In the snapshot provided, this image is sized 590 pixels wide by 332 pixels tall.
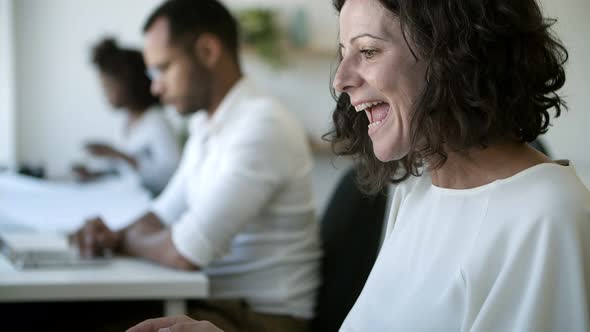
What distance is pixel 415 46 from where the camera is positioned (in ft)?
2.97

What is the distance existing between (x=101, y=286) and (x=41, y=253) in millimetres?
308

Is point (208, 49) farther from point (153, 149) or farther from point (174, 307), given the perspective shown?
point (153, 149)

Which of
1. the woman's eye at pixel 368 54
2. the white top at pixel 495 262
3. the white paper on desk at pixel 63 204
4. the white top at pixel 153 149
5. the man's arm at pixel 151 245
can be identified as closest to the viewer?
the white top at pixel 495 262

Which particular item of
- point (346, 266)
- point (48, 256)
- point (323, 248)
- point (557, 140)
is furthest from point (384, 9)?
point (48, 256)

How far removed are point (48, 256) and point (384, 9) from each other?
110 cm

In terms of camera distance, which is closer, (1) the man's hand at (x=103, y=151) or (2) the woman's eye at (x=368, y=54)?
→ (2) the woman's eye at (x=368, y=54)

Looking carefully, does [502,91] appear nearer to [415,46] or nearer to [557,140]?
[415,46]

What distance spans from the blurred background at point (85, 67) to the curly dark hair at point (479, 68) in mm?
3517

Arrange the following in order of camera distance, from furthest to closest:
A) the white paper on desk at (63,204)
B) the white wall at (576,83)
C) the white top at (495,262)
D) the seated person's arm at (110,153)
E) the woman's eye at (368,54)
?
the seated person's arm at (110,153) → the white paper on desk at (63,204) → the white wall at (576,83) → the woman's eye at (368,54) → the white top at (495,262)

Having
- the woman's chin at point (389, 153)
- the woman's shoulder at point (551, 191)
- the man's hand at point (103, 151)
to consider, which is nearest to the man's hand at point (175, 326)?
the woman's chin at point (389, 153)

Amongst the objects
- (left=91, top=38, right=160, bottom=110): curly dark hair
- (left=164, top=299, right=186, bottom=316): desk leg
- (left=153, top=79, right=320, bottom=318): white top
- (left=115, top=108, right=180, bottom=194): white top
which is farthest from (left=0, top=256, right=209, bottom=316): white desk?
(left=91, top=38, right=160, bottom=110): curly dark hair

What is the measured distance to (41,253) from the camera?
1695 mm

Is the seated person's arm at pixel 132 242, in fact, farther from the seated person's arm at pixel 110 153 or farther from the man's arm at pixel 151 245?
the seated person's arm at pixel 110 153

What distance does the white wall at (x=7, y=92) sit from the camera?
14.3 ft
